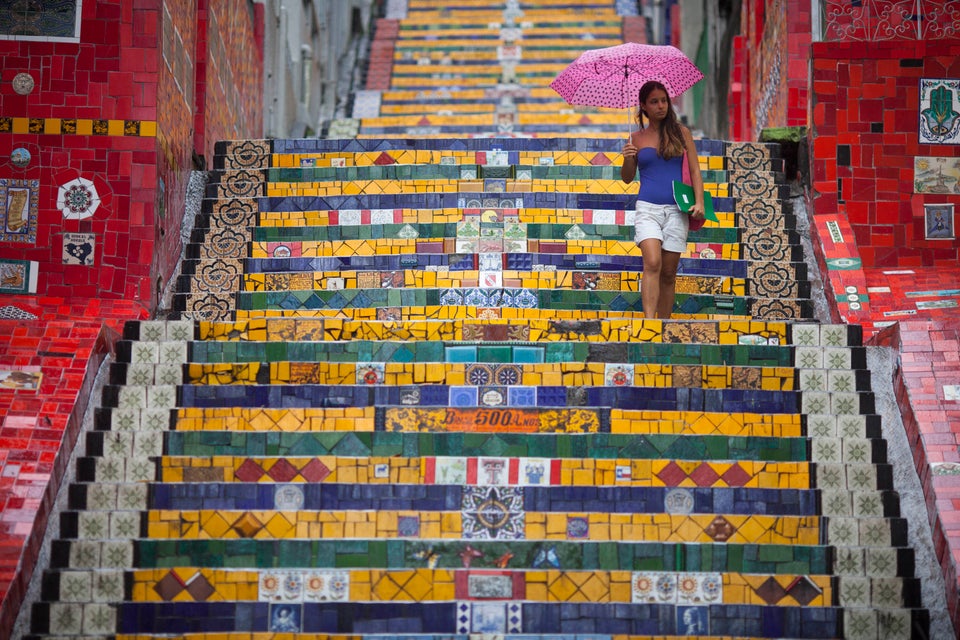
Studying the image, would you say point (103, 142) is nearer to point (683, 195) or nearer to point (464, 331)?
point (464, 331)

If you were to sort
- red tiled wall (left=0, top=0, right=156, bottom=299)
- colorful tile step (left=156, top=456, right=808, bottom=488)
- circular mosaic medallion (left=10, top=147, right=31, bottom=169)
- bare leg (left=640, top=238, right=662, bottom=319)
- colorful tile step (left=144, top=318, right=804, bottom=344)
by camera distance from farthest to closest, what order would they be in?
circular mosaic medallion (left=10, top=147, right=31, bottom=169) → red tiled wall (left=0, top=0, right=156, bottom=299) → bare leg (left=640, top=238, right=662, bottom=319) → colorful tile step (left=144, top=318, right=804, bottom=344) → colorful tile step (left=156, top=456, right=808, bottom=488)

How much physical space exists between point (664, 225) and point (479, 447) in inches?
77.1

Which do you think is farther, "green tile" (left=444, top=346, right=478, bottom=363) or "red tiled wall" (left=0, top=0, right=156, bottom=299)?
"red tiled wall" (left=0, top=0, right=156, bottom=299)

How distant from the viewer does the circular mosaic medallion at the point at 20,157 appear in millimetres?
8914

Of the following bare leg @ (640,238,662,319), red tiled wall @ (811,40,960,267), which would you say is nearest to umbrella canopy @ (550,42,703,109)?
bare leg @ (640,238,662,319)

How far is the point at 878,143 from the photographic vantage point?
9922 mm

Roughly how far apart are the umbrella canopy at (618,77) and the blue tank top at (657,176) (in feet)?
2.60

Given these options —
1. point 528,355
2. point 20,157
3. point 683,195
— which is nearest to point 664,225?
point 683,195

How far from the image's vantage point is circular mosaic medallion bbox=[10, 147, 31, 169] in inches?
351

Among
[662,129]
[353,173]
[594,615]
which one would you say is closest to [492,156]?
[353,173]

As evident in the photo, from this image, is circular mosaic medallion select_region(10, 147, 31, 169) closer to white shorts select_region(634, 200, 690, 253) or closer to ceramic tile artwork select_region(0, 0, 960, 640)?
ceramic tile artwork select_region(0, 0, 960, 640)

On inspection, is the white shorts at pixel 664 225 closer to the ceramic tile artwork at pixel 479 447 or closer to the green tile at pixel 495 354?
the ceramic tile artwork at pixel 479 447

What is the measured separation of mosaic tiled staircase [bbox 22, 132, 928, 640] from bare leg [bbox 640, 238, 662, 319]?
0.37m

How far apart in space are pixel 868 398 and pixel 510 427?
1.73m
